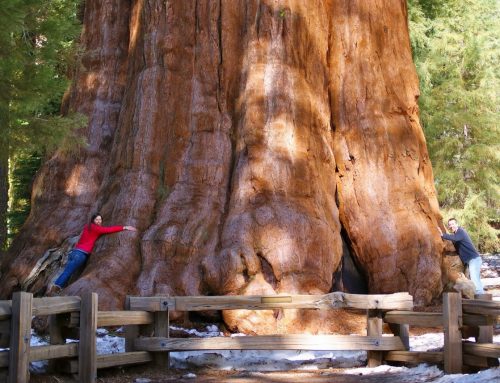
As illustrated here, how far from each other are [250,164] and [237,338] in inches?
145

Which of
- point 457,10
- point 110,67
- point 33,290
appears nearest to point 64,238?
point 33,290

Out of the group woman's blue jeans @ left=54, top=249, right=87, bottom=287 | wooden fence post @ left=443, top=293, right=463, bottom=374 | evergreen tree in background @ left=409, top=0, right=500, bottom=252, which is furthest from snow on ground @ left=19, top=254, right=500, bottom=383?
evergreen tree in background @ left=409, top=0, right=500, bottom=252

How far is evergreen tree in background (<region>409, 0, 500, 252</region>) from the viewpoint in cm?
2475

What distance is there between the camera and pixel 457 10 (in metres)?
27.0

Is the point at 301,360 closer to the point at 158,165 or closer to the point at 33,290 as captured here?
the point at 158,165

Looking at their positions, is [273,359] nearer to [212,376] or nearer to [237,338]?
[237,338]

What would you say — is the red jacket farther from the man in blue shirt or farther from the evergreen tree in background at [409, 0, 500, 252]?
the evergreen tree in background at [409, 0, 500, 252]

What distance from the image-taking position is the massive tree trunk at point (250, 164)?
38.0 ft

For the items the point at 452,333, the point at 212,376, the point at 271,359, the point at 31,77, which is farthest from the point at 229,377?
the point at 31,77

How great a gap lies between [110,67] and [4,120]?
580cm

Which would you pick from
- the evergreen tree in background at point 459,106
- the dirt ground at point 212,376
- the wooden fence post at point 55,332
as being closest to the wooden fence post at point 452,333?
the dirt ground at point 212,376

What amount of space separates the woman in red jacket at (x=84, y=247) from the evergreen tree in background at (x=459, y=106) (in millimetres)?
14439

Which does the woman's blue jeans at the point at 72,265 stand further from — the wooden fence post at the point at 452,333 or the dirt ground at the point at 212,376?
the wooden fence post at the point at 452,333

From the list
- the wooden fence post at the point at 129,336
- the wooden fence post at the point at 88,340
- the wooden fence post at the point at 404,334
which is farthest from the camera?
the wooden fence post at the point at 404,334
